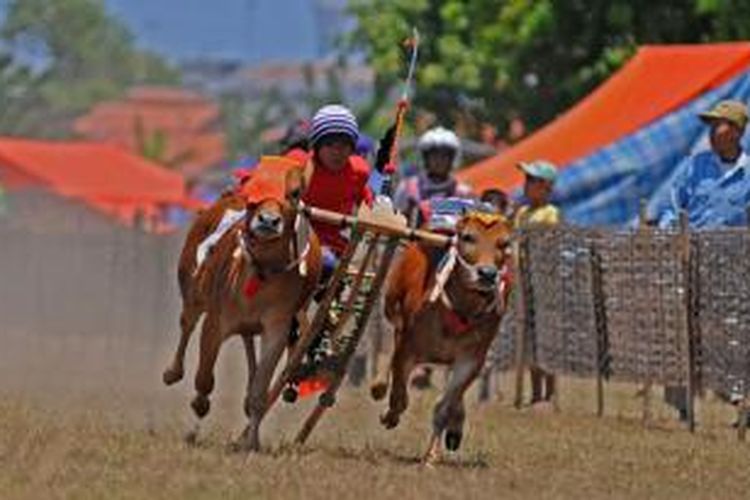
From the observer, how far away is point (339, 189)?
51.8 ft

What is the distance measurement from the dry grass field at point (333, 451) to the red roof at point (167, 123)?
3363 inches

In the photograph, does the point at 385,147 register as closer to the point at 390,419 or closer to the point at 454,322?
the point at 454,322

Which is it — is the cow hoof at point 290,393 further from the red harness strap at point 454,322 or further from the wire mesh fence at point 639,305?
the wire mesh fence at point 639,305

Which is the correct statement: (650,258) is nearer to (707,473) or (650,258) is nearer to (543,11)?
(707,473)

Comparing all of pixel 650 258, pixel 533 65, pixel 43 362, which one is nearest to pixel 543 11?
pixel 533 65

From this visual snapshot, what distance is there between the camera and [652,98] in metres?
27.1

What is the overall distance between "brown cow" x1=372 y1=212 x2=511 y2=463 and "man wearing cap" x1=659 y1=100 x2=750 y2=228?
3.91 metres

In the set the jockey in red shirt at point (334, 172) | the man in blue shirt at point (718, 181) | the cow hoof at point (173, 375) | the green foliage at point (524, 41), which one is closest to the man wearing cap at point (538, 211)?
the man in blue shirt at point (718, 181)

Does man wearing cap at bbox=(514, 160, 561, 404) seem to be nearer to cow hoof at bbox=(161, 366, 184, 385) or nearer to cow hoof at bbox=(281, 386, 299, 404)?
cow hoof at bbox=(161, 366, 184, 385)

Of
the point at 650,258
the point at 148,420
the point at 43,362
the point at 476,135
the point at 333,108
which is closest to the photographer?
the point at 333,108

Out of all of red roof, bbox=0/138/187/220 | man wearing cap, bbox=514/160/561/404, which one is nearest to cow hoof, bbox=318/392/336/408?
man wearing cap, bbox=514/160/561/404

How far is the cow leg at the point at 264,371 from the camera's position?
50.2ft

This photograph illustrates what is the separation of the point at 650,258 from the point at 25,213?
1612 centimetres

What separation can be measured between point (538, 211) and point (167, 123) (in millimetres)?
121060
